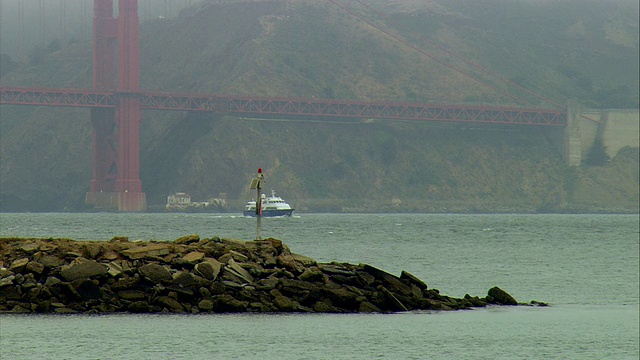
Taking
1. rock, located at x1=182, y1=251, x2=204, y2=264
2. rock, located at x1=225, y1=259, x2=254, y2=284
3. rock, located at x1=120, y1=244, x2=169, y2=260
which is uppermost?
rock, located at x1=120, y1=244, x2=169, y2=260

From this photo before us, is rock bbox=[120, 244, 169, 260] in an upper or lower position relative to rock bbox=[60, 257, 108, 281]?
upper

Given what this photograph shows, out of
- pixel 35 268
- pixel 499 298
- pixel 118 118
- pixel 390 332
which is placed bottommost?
pixel 390 332

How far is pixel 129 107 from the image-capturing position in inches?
4338

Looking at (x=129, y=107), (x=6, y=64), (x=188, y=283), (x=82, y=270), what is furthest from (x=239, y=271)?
(x=6, y=64)

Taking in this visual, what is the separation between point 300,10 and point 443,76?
826 inches

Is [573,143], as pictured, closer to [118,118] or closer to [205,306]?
[118,118]

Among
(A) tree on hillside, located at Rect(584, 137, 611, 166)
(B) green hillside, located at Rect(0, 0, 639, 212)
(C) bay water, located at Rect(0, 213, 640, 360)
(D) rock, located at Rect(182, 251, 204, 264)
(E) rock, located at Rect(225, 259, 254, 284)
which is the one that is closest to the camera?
(C) bay water, located at Rect(0, 213, 640, 360)

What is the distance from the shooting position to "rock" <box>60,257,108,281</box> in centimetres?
2675

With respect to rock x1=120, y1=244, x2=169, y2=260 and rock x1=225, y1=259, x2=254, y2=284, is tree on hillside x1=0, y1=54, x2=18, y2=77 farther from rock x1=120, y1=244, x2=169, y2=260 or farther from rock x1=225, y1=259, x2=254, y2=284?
rock x1=225, y1=259, x2=254, y2=284

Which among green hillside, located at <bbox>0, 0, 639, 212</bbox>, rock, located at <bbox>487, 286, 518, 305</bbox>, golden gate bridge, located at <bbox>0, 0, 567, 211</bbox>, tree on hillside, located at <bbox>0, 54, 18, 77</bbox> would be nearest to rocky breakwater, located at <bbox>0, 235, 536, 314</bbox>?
rock, located at <bbox>487, 286, 518, 305</bbox>

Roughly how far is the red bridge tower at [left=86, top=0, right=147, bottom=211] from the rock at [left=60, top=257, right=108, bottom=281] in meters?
83.8

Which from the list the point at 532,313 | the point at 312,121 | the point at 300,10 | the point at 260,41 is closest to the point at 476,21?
the point at 300,10

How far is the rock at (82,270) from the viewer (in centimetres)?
2675

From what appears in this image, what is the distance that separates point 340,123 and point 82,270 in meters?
105
